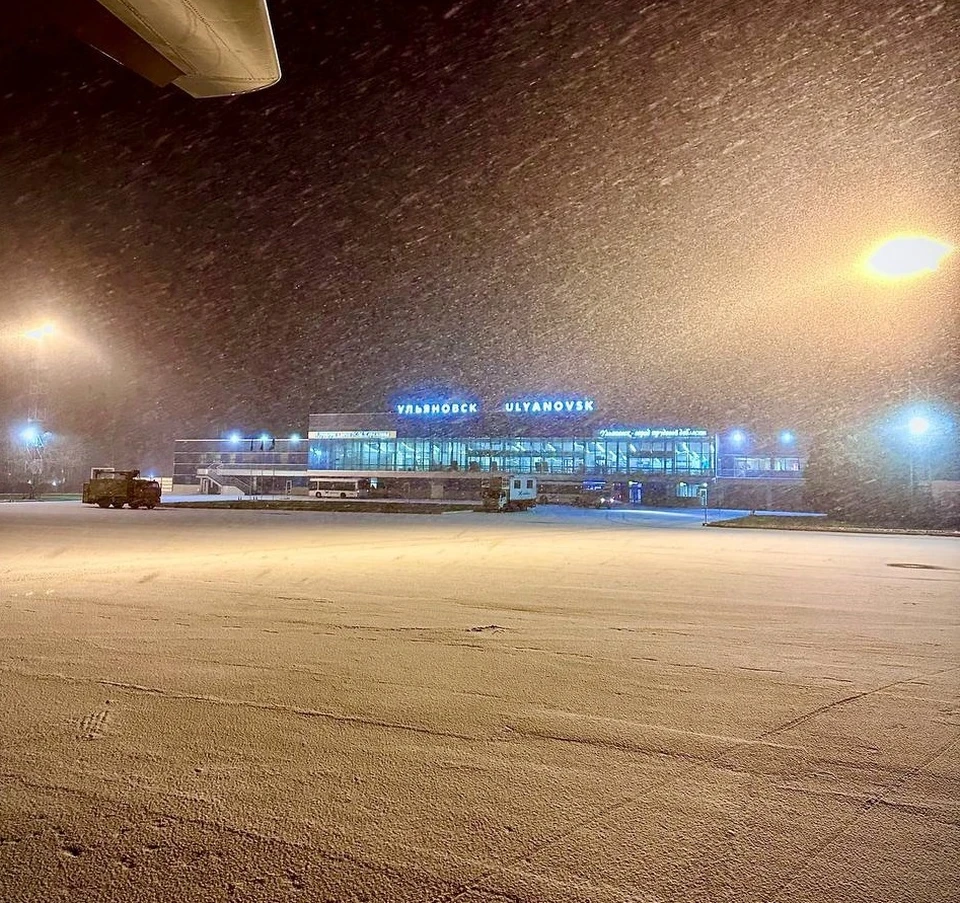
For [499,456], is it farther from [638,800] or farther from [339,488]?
[638,800]

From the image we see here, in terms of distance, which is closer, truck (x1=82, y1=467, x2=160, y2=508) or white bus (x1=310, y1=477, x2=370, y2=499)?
truck (x1=82, y1=467, x2=160, y2=508)

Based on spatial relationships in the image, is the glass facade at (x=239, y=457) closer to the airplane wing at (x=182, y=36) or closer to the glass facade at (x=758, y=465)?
the glass facade at (x=758, y=465)

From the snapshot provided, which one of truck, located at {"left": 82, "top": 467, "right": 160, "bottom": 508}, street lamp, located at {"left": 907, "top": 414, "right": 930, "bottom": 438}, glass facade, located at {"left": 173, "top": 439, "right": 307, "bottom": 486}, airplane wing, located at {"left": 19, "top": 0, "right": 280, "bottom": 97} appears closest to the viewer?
airplane wing, located at {"left": 19, "top": 0, "right": 280, "bottom": 97}

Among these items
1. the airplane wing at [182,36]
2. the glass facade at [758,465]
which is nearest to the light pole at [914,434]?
the airplane wing at [182,36]

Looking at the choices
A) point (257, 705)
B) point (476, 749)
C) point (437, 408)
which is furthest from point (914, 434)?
point (437, 408)

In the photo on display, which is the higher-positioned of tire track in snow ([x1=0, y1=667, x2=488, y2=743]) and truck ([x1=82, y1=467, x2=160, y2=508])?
truck ([x1=82, y1=467, x2=160, y2=508])

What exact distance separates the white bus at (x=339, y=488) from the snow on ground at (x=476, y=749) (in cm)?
6246

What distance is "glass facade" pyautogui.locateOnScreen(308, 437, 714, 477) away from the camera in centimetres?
7594

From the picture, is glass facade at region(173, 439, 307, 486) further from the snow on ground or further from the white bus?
the snow on ground

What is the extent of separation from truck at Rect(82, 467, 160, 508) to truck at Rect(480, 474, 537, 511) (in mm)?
21589

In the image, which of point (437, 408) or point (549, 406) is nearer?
point (549, 406)

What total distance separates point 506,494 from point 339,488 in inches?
1320

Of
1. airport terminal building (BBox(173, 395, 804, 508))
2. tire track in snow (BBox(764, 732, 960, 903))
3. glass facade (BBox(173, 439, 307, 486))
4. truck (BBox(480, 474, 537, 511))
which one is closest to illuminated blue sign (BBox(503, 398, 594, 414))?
airport terminal building (BBox(173, 395, 804, 508))

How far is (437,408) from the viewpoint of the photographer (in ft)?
292
